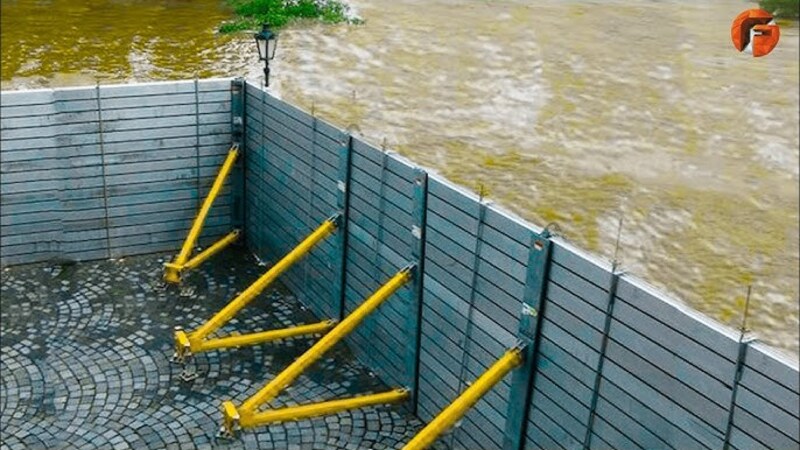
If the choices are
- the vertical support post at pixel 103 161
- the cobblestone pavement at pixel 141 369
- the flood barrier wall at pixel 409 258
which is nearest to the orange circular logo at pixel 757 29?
the flood barrier wall at pixel 409 258

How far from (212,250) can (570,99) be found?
969 cm

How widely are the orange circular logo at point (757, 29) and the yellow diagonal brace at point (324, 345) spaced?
5.07m

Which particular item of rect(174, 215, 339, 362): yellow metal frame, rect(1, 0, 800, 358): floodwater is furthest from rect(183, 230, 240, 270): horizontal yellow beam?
rect(1, 0, 800, 358): floodwater

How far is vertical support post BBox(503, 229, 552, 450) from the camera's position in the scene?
21.8ft

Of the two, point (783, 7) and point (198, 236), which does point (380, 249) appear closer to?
point (198, 236)

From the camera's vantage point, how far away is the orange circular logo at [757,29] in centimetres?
1010

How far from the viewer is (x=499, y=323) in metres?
7.31

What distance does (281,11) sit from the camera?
78.0 ft

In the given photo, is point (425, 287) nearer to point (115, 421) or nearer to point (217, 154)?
point (115, 421)

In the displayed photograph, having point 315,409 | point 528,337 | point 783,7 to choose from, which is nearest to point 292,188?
point 315,409

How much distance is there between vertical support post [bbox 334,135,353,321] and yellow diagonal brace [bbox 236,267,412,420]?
1360 millimetres

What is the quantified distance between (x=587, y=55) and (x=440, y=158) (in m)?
5.31

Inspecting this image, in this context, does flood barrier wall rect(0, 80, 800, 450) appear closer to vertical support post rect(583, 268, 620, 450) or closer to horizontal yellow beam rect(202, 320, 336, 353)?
vertical support post rect(583, 268, 620, 450)

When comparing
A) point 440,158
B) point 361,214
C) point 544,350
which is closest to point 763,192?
point 440,158
